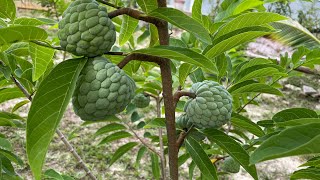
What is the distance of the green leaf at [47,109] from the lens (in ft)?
2.06

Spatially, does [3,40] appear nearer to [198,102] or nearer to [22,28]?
[22,28]

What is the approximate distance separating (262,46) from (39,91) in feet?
22.3

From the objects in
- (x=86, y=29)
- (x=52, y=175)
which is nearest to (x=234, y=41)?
(x=86, y=29)

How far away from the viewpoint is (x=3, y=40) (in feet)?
2.15

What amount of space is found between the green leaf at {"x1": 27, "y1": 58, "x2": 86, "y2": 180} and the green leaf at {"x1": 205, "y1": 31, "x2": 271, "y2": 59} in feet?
1.08

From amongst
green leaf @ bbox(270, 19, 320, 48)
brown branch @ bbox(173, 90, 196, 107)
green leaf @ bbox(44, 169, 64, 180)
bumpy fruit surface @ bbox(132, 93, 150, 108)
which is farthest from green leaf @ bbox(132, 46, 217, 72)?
green leaf @ bbox(270, 19, 320, 48)

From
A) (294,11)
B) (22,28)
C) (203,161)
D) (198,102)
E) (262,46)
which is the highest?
(22,28)

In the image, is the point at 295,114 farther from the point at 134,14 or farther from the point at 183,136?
the point at 134,14

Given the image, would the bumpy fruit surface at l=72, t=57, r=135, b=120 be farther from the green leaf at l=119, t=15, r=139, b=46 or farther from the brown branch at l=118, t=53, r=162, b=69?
the green leaf at l=119, t=15, r=139, b=46

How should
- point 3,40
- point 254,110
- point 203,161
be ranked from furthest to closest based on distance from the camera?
point 254,110
point 203,161
point 3,40

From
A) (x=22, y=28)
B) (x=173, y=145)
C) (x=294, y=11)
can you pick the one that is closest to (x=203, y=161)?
(x=173, y=145)

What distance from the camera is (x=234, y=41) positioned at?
0.83m

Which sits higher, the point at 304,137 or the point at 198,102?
the point at 304,137

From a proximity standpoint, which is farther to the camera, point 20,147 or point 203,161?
point 20,147
